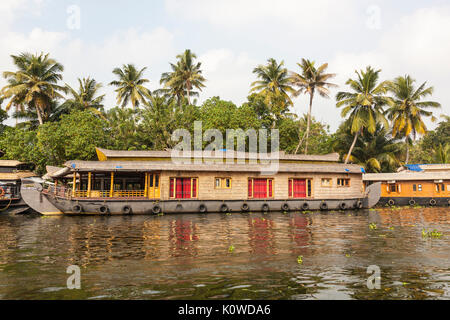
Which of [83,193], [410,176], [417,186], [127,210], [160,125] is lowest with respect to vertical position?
[127,210]

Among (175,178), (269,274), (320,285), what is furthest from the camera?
(175,178)

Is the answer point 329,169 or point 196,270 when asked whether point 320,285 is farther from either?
point 329,169

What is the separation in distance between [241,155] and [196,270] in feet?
59.8

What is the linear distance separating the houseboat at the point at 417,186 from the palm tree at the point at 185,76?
24740 millimetres

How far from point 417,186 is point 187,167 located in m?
21.0

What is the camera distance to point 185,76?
4544cm

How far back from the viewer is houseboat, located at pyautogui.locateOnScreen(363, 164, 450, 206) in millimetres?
29734

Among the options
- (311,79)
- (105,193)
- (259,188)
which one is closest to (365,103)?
(311,79)

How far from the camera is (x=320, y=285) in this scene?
7.02 metres

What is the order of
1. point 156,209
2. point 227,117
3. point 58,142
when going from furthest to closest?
point 227,117 < point 58,142 < point 156,209

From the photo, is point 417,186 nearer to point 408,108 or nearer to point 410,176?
point 410,176
